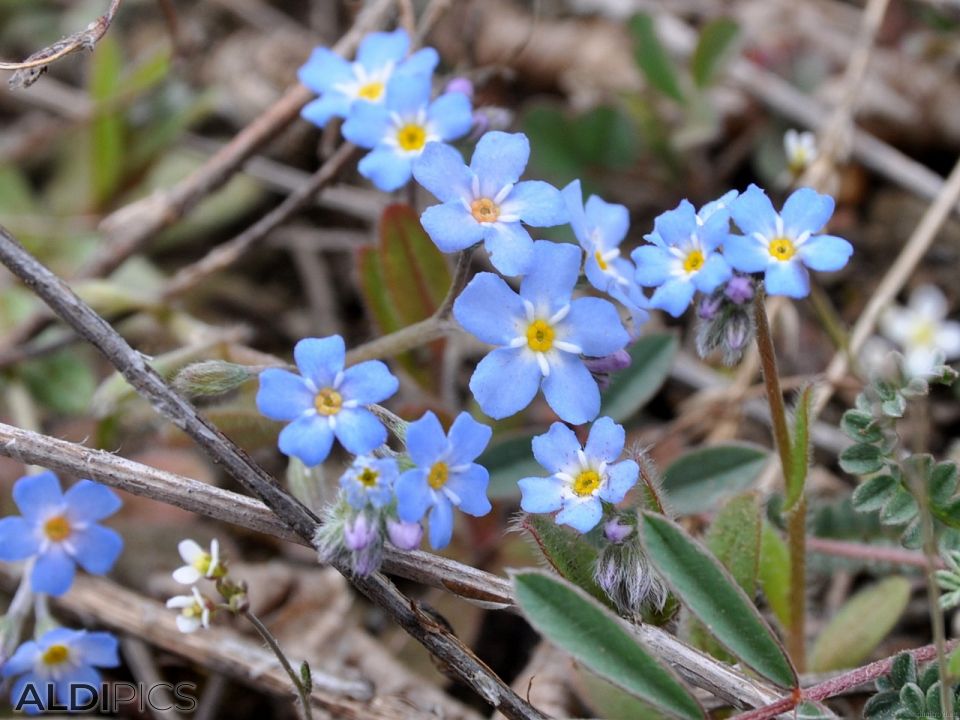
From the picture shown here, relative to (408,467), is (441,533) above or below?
below

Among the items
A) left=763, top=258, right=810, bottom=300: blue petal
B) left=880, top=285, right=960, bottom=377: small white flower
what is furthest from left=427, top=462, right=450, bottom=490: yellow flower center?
left=880, top=285, right=960, bottom=377: small white flower

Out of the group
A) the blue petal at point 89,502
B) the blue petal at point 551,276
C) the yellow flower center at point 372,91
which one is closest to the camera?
the blue petal at point 551,276

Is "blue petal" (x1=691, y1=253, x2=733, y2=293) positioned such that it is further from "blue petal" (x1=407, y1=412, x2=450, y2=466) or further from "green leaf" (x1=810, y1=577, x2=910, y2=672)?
"green leaf" (x1=810, y1=577, x2=910, y2=672)

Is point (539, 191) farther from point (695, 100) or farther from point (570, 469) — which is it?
point (695, 100)

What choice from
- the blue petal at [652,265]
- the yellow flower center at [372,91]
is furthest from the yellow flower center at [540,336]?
the yellow flower center at [372,91]

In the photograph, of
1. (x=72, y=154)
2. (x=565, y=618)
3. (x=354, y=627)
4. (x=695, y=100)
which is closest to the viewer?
(x=565, y=618)

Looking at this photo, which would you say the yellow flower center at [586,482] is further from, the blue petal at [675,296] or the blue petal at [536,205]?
the blue petal at [536,205]

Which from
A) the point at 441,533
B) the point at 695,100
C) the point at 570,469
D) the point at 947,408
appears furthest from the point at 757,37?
the point at 441,533
